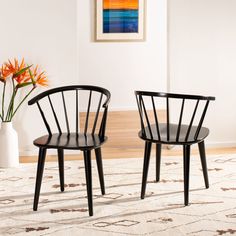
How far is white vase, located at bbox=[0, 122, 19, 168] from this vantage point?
4711mm

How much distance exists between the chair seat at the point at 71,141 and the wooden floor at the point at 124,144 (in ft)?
4.19

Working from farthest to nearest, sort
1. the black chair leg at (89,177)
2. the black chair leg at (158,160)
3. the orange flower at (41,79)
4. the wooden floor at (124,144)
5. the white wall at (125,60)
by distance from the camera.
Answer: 1. the white wall at (125,60)
2. the wooden floor at (124,144)
3. the orange flower at (41,79)
4. the black chair leg at (158,160)
5. the black chair leg at (89,177)

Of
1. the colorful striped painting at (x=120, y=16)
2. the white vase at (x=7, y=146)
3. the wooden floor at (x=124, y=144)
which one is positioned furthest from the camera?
the colorful striped painting at (x=120, y=16)

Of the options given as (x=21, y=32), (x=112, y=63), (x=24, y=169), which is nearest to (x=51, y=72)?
(x=21, y=32)

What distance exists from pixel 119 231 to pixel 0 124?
7.16 ft

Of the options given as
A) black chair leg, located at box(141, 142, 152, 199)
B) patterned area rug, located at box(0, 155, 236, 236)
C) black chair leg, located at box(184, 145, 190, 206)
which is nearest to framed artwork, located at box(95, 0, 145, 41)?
patterned area rug, located at box(0, 155, 236, 236)

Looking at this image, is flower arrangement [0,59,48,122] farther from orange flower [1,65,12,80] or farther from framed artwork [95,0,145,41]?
framed artwork [95,0,145,41]

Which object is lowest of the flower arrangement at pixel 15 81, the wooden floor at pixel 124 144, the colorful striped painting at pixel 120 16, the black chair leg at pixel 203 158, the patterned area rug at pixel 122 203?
the patterned area rug at pixel 122 203

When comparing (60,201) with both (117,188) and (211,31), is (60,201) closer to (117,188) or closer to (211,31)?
(117,188)

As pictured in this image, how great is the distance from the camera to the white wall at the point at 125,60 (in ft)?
25.5

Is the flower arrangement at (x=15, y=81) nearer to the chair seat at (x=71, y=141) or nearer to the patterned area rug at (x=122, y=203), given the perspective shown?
the patterned area rug at (x=122, y=203)

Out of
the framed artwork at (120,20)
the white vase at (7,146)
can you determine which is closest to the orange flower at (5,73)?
the white vase at (7,146)

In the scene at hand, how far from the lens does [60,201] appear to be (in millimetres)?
3805

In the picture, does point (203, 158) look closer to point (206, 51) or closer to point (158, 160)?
point (158, 160)
